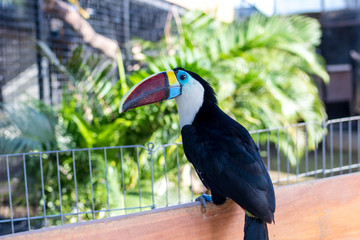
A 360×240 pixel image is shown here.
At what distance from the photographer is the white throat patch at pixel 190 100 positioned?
1706 millimetres

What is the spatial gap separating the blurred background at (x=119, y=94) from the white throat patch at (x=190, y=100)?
1023 mm

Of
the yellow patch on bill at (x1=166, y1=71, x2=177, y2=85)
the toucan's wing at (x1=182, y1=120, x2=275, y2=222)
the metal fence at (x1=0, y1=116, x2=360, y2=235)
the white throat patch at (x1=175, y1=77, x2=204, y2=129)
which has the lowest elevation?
the metal fence at (x1=0, y1=116, x2=360, y2=235)

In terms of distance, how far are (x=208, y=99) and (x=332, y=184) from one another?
2.13 feet

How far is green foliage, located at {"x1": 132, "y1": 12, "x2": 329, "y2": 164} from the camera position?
12.0ft

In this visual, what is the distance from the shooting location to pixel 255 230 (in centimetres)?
134

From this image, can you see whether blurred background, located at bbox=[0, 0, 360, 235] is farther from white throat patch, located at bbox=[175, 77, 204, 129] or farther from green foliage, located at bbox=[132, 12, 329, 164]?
white throat patch, located at bbox=[175, 77, 204, 129]

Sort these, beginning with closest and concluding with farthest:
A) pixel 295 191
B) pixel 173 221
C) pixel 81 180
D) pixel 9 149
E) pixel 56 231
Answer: pixel 56 231, pixel 173 221, pixel 295 191, pixel 9 149, pixel 81 180

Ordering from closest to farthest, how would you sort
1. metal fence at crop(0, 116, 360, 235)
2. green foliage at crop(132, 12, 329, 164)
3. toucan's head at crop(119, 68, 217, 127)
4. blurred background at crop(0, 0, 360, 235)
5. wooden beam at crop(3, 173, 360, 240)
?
wooden beam at crop(3, 173, 360, 240) → toucan's head at crop(119, 68, 217, 127) → metal fence at crop(0, 116, 360, 235) → blurred background at crop(0, 0, 360, 235) → green foliage at crop(132, 12, 329, 164)

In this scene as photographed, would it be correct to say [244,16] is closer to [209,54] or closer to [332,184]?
[209,54]

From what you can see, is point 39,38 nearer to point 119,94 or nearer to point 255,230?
point 119,94

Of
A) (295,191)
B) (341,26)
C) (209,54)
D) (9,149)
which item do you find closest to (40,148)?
(9,149)

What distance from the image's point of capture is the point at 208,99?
1.73 m

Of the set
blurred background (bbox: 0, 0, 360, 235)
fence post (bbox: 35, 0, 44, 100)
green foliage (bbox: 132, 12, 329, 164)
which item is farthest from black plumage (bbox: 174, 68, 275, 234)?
fence post (bbox: 35, 0, 44, 100)

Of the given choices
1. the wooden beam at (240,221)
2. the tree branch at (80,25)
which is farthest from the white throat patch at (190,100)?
the tree branch at (80,25)
